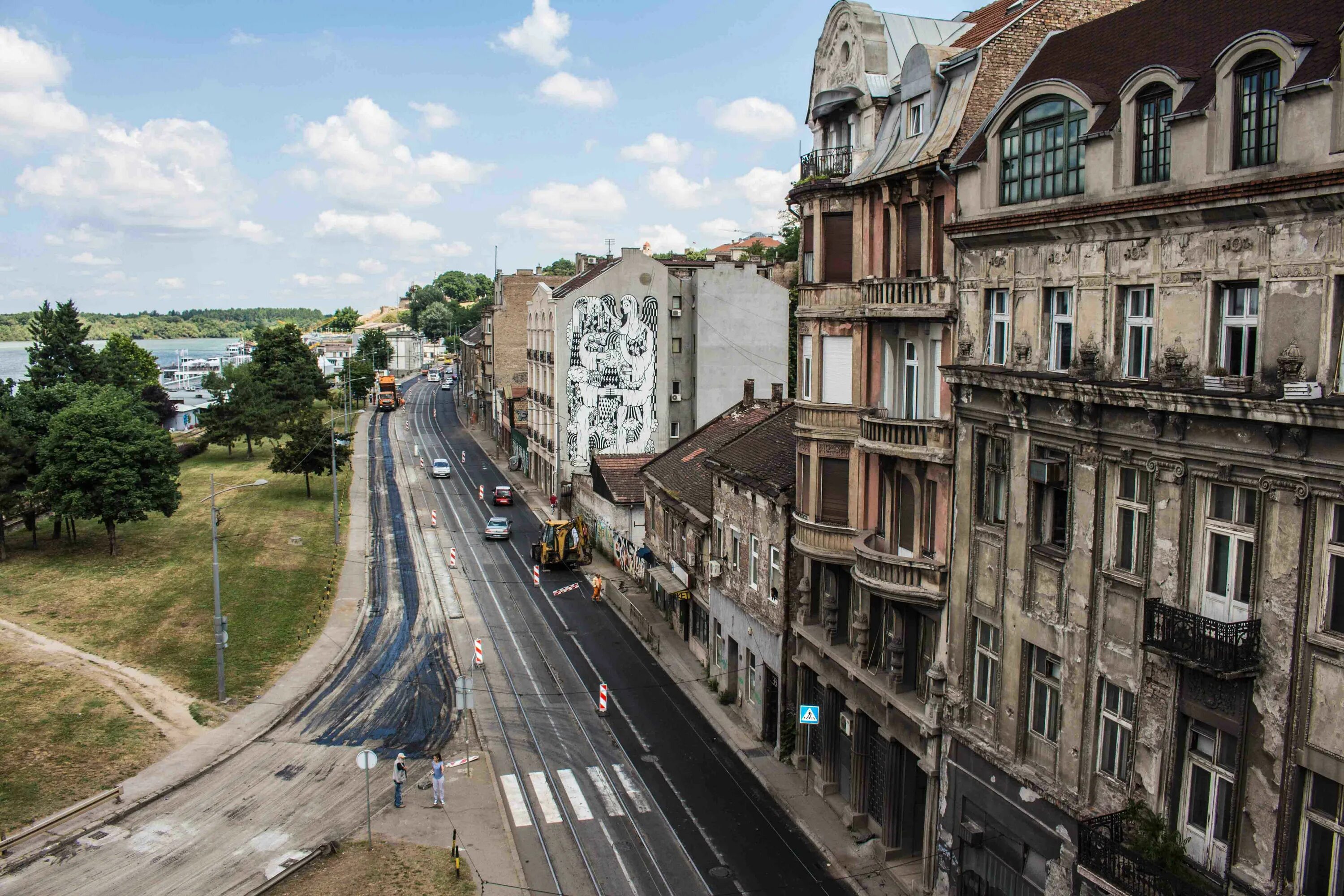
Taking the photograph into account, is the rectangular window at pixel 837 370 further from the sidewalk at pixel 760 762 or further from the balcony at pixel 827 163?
the sidewalk at pixel 760 762

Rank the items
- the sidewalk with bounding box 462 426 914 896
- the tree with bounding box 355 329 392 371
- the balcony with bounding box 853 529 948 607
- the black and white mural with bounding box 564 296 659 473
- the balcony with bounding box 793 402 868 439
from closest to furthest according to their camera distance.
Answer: the balcony with bounding box 853 529 948 607 → the sidewalk with bounding box 462 426 914 896 → the balcony with bounding box 793 402 868 439 → the black and white mural with bounding box 564 296 659 473 → the tree with bounding box 355 329 392 371

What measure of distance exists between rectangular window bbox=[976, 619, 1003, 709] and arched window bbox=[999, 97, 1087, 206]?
9.12 m

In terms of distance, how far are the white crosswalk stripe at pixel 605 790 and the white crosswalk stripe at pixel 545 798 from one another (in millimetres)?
1356

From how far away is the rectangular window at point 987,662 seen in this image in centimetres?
2211

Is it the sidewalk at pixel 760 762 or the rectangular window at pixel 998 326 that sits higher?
the rectangular window at pixel 998 326

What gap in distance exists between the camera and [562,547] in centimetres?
5747

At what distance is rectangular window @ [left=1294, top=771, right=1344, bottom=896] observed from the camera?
47.1 feet

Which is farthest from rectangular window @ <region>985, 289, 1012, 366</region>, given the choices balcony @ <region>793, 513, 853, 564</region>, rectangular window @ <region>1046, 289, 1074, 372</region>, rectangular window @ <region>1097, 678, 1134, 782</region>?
balcony @ <region>793, 513, 853, 564</region>

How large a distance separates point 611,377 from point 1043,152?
5214 cm

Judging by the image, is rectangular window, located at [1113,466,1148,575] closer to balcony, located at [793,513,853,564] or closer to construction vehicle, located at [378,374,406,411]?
balcony, located at [793,513,853,564]

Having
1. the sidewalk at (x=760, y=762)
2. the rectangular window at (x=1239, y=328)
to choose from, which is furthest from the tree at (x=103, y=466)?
the rectangular window at (x=1239, y=328)

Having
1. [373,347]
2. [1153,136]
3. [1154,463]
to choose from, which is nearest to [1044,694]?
[1154,463]

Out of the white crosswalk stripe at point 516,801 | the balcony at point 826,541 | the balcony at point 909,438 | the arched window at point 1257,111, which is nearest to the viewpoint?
the arched window at point 1257,111

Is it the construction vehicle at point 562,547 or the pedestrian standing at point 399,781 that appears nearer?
the pedestrian standing at point 399,781
